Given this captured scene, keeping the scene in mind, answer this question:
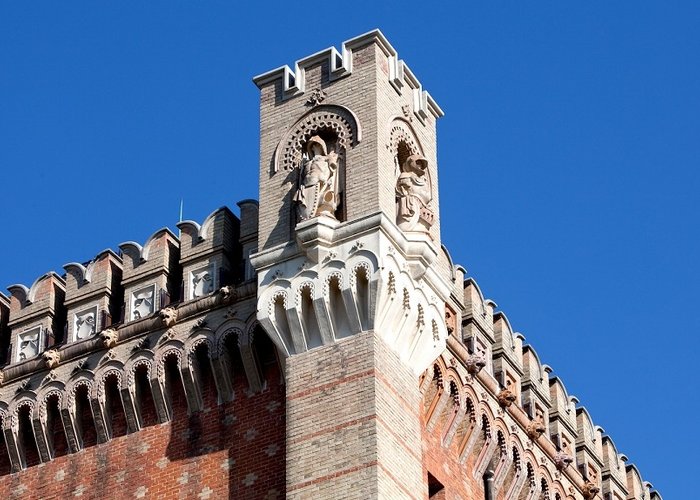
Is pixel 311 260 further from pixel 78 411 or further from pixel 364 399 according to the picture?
pixel 78 411

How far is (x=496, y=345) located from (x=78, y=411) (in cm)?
713

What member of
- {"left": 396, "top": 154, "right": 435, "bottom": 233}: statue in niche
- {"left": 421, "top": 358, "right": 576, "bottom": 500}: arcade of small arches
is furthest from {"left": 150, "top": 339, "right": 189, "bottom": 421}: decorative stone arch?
{"left": 396, "top": 154, "right": 435, "bottom": 233}: statue in niche

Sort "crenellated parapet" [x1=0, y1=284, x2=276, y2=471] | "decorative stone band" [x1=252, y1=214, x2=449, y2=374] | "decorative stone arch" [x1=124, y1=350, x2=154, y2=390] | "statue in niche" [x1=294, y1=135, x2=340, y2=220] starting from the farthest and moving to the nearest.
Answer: "decorative stone arch" [x1=124, y1=350, x2=154, y2=390]
"crenellated parapet" [x1=0, y1=284, x2=276, y2=471]
"statue in niche" [x1=294, y1=135, x2=340, y2=220]
"decorative stone band" [x1=252, y1=214, x2=449, y2=374]

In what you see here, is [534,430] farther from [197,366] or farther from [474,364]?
[197,366]

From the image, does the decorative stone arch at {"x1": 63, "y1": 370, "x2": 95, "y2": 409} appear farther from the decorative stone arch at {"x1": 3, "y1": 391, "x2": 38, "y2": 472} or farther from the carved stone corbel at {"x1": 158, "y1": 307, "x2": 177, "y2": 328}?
the carved stone corbel at {"x1": 158, "y1": 307, "x2": 177, "y2": 328}

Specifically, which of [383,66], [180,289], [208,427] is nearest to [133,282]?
[180,289]

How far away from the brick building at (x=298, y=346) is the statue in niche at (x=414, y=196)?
3 cm

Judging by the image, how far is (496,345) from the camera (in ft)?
109

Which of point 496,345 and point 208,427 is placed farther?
point 496,345

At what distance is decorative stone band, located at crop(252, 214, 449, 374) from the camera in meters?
A: 28.1

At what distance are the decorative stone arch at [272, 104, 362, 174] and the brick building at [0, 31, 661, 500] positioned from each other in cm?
3

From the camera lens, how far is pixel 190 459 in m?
29.2

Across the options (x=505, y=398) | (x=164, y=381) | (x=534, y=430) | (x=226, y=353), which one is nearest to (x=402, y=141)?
(x=226, y=353)

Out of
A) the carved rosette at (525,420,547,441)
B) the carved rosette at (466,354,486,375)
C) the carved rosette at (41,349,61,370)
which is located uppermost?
the carved rosette at (41,349,61,370)
